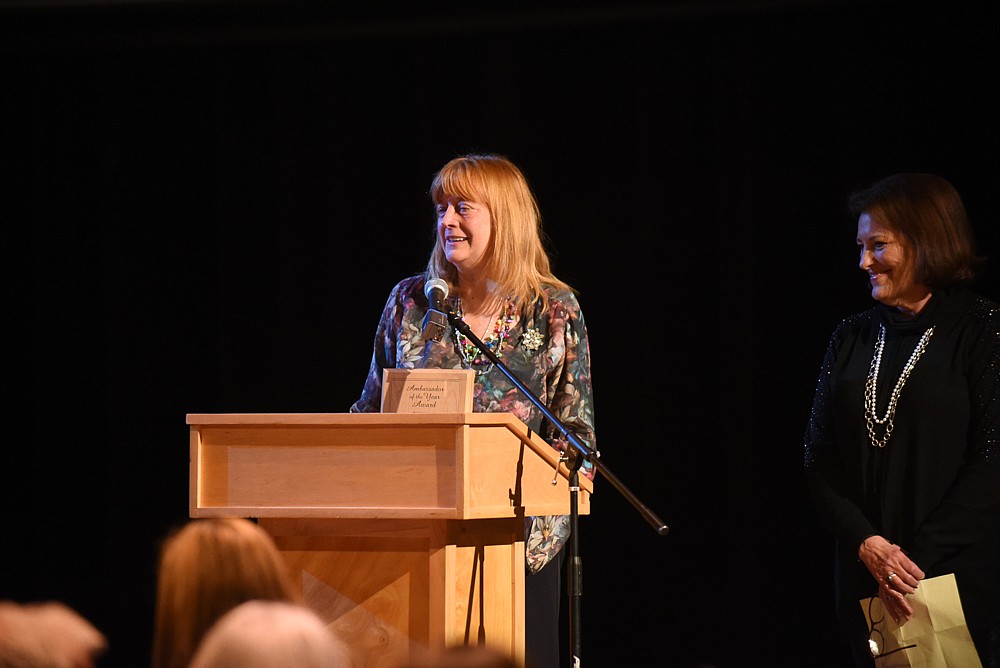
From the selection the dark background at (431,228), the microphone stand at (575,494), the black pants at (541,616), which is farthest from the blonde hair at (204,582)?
the dark background at (431,228)

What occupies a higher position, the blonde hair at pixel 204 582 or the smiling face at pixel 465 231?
the smiling face at pixel 465 231

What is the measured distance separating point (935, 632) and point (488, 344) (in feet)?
4.59

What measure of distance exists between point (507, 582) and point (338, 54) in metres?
2.66

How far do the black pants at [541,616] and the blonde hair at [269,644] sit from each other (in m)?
1.67

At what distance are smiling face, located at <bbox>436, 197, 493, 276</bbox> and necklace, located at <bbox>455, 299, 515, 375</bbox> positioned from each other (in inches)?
6.9

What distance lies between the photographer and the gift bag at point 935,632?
3328 mm

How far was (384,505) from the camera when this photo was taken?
285 centimetres

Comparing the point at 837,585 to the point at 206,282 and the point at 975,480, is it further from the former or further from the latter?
the point at 206,282

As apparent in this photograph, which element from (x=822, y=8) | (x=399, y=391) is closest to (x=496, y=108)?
(x=822, y=8)

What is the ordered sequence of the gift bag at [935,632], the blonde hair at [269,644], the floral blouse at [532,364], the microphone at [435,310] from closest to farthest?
the blonde hair at [269,644] → the microphone at [435,310] → the gift bag at [935,632] → the floral blouse at [532,364]

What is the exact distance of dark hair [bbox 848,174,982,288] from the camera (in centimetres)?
355

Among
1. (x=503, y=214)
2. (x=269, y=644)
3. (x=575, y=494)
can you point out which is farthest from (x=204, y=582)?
(x=503, y=214)

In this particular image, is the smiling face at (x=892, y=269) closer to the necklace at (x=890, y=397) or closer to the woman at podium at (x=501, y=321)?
the necklace at (x=890, y=397)

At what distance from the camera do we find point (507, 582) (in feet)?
10.3
